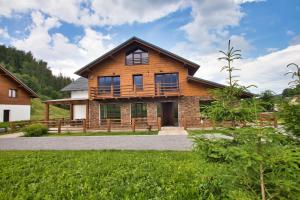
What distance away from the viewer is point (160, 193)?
4.61 metres

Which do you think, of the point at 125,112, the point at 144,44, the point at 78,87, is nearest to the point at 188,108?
the point at 125,112

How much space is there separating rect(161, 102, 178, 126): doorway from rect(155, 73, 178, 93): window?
7.16 feet

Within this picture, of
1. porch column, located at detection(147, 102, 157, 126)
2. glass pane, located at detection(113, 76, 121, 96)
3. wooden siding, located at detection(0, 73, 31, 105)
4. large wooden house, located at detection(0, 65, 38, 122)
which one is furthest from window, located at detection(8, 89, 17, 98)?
porch column, located at detection(147, 102, 157, 126)

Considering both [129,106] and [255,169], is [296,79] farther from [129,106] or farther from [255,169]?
[129,106]

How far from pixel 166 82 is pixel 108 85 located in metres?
6.29

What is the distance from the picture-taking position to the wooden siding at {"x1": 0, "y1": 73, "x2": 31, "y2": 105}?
91.1 feet

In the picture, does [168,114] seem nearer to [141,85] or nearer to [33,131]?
[141,85]

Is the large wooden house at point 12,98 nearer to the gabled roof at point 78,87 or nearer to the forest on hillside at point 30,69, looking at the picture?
the gabled roof at point 78,87

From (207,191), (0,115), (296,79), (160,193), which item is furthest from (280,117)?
(0,115)

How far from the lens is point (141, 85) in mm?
22016

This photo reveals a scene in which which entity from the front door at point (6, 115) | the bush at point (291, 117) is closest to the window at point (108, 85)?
the front door at point (6, 115)

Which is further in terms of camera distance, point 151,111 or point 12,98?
point 12,98

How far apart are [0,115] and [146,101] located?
19.8 metres

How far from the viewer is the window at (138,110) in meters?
21.8
